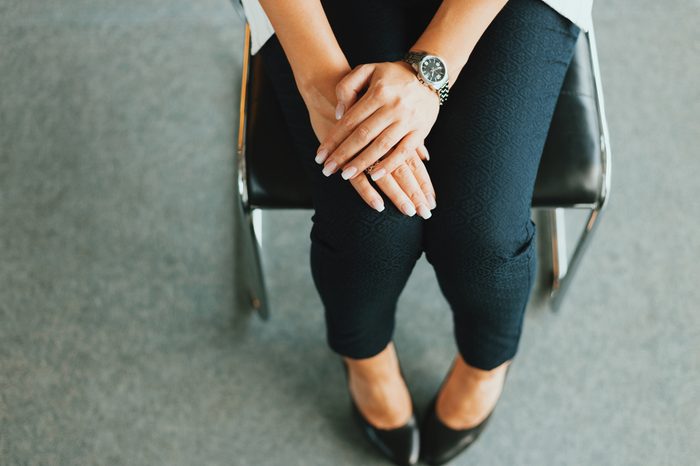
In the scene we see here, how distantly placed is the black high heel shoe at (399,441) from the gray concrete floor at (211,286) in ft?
0.17

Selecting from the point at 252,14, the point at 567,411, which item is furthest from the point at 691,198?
the point at 252,14

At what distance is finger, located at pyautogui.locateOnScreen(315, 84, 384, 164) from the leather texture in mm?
139

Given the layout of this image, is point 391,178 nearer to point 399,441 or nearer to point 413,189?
point 413,189

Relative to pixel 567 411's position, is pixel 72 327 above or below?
above

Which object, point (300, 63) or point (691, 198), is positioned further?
point (691, 198)

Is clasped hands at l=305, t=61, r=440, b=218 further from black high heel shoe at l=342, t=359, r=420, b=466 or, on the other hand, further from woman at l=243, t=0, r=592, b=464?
black high heel shoe at l=342, t=359, r=420, b=466

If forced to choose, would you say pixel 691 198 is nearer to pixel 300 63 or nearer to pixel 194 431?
pixel 300 63

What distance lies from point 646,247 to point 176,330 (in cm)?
89

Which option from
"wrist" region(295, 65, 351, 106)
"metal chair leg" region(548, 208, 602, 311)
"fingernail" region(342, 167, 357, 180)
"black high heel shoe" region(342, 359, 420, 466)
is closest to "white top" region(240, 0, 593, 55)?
"wrist" region(295, 65, 351, 106)

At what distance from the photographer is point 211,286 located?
4.25 feet

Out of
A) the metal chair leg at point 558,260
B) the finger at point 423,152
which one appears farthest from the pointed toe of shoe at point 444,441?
the finger at point 423,152

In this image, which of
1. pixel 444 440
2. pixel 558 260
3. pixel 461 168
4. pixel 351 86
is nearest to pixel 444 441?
pixel 444 440

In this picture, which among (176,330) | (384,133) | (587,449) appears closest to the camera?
(384,133)

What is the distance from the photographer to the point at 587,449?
1139 millimetres
